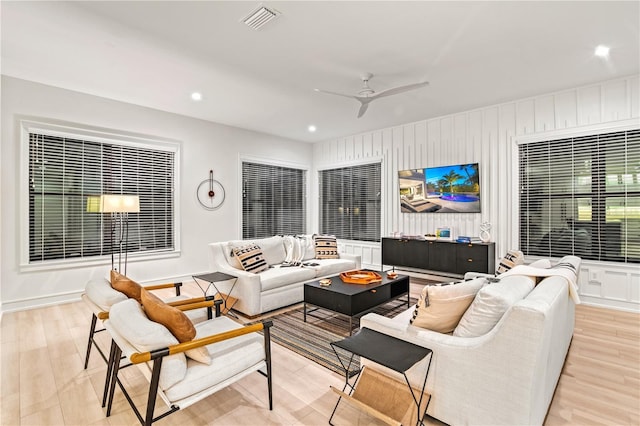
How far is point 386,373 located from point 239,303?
7.89ft

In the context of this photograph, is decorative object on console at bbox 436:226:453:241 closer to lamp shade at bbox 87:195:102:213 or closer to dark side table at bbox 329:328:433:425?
dark side table at bbox 329:328:433:425

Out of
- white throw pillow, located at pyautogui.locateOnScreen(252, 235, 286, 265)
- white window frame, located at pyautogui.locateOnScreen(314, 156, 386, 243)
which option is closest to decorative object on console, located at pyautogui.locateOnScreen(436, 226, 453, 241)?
white window frame, located at pyautogui.locateOnScreen(314, 156, 386, 243)

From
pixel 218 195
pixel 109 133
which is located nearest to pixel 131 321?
pixel 109 133

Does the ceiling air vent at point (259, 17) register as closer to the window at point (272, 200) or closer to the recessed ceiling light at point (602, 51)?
the recessed ceiling light at point (602, 51)

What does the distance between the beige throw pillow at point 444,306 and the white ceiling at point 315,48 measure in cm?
230

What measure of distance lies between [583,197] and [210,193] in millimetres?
6052

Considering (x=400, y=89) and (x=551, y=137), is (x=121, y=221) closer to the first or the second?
(x=400, y=89)

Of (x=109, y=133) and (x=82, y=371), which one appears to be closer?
(x=82, y=371)

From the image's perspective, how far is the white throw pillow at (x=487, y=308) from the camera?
1787 millimetres

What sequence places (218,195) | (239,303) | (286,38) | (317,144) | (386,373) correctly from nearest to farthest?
1. (386,373)
2. (286,38)
3. (239,303)
4. (218,195)
5. (317,144)

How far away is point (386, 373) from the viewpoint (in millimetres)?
2055

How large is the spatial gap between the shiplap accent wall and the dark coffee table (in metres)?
2.39

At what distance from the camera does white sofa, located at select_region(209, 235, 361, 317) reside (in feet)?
12.7

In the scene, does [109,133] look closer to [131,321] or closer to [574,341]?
[131,321]
